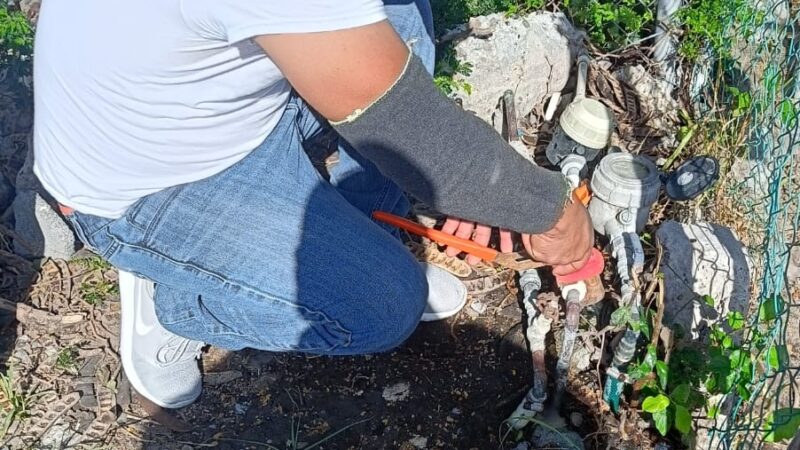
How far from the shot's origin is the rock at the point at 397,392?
2.36m

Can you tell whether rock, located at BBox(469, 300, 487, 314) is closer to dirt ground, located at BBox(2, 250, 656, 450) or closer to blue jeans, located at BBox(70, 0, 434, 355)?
dirt ground, located at BBox(2, 250, 656, 450)

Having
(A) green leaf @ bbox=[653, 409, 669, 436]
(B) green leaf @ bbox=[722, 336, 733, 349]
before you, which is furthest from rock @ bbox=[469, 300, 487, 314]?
(B) green leaf @ bbox=[722, 336, 733, 349]

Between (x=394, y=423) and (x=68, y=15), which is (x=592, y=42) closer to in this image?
(x=394, y=423)

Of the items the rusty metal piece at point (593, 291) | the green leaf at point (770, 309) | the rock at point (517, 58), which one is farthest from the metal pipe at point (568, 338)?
the rock at point (517, 58)

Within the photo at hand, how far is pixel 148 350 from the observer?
7.54 feet

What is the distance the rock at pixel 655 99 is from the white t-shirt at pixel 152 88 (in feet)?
5.58

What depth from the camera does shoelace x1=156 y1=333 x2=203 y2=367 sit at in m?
Result: 2.30

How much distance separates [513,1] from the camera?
3117 mm

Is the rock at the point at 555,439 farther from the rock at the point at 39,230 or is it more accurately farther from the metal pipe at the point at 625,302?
the rock at the point at 39,230

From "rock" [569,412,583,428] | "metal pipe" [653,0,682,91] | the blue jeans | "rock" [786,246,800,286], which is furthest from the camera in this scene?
"metal pipe" [653,0,682,91]

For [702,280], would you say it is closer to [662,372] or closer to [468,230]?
[662,372]

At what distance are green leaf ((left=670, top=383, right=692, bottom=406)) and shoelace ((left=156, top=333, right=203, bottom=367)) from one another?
142 cm

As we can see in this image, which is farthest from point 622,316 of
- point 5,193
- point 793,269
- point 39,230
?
point 5,193

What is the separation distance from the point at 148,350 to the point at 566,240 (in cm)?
131
